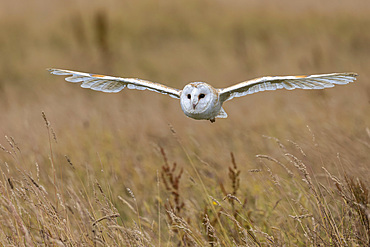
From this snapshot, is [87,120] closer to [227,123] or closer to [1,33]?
[227,123]

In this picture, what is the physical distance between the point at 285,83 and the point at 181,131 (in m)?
4.38

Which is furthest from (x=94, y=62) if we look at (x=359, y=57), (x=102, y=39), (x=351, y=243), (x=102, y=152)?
(x=351, y=243)

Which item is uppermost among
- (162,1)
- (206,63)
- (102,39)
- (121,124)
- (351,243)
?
(162,1)

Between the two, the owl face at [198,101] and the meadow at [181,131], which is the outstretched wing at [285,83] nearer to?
the owl face at [198,101]

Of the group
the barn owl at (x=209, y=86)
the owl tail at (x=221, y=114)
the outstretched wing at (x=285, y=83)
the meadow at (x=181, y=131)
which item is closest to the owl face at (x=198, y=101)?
the barn owl at (x=209, y=86)

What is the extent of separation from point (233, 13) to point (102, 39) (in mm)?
4421

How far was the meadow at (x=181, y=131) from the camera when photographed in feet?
8.07

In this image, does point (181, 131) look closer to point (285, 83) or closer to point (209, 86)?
point (285, 83)

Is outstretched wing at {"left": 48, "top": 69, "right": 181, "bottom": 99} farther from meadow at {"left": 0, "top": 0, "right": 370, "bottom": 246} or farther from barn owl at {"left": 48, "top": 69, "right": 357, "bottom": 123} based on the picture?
meadow at {"left": 0, "top": 0, "right": 370, "bottom": 246}

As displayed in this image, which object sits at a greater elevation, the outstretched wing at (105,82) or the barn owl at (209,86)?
the outstretched wing at (105,82)

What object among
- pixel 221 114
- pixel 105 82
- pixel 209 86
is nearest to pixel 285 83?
pixel 221 114

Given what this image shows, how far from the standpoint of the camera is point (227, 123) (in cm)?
650

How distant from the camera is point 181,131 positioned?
6.83m

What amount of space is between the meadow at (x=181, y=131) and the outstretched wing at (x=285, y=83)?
1.06ft
